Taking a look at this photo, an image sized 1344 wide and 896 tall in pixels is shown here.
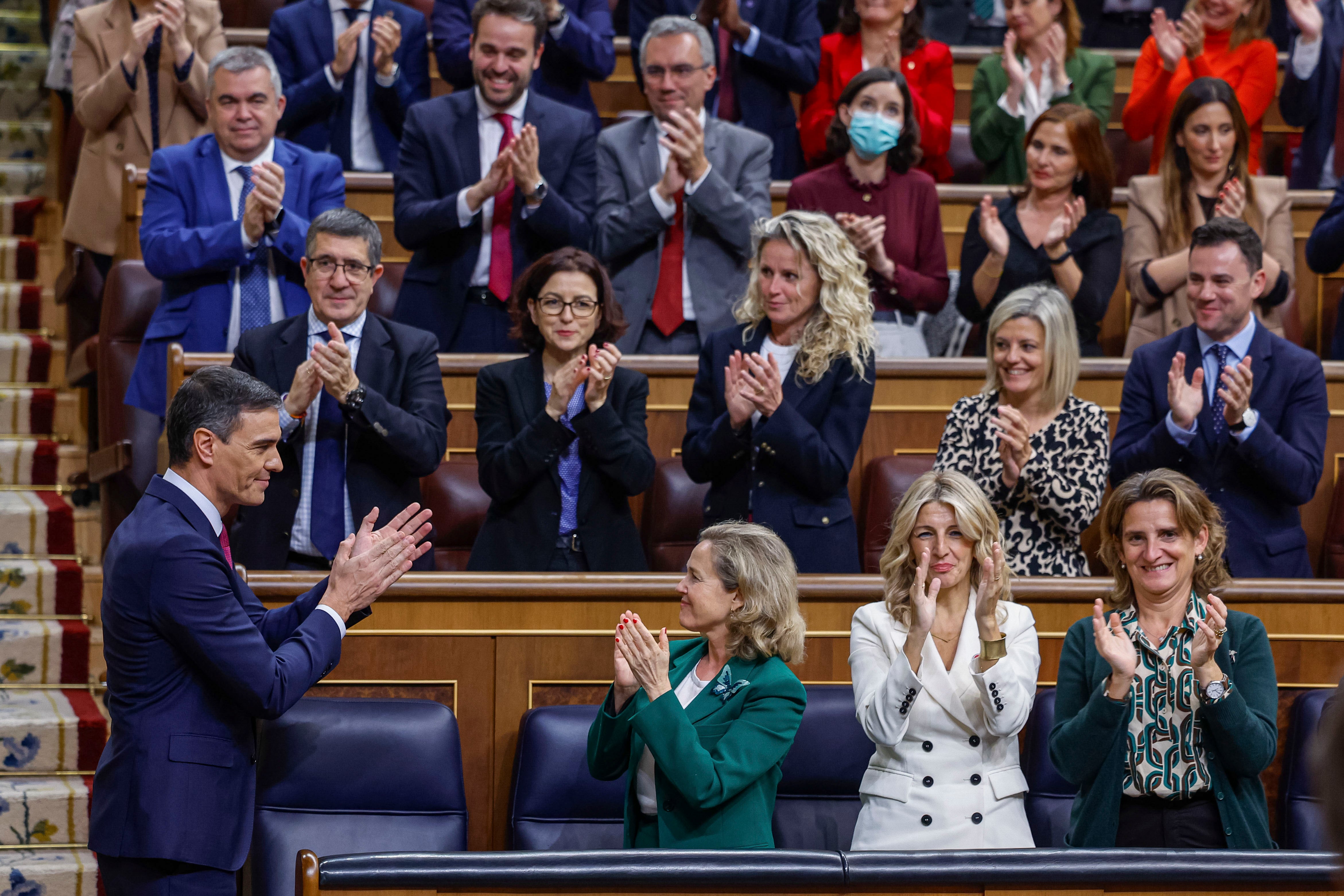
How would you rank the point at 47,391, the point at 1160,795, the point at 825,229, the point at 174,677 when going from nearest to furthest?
1. the point at 174,677
2. the point at 1160,795
3. the point at 825,229
4. the point at 47,391

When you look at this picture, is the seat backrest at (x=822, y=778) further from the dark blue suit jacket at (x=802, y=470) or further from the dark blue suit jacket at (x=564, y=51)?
the dark blue suit jacket at (x=564, y=51)

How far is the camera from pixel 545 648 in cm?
263

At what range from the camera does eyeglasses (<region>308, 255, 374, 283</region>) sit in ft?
9.38

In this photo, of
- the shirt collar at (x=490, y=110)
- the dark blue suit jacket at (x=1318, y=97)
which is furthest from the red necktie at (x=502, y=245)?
the dark blue suit jacket at (x=1318, y=97)

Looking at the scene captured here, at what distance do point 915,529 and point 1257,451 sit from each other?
89cm

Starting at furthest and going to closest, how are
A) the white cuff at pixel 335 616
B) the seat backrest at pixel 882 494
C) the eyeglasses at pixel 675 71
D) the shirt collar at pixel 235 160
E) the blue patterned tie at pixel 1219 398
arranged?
the eyeglasses at pixel 675 71 → the shirt collar at pixel 235 160 → the seat backrest at pixel 882 494 → the blue patterned tie at pixel 1219 398 → the white cuff at pixel 335 616

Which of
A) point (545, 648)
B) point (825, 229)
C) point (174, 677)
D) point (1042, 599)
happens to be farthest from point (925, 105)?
Result: point (174, 677)

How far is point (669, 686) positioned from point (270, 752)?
68cm

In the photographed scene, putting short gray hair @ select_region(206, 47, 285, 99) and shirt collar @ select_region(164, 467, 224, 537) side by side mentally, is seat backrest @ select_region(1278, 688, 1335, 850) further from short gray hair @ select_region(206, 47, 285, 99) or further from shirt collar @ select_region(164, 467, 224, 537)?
short gray hair @ select_region(206, 47, 285, 99)

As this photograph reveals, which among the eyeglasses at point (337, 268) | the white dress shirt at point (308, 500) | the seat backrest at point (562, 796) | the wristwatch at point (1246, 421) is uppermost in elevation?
the eyeglasses at point (337, 268)

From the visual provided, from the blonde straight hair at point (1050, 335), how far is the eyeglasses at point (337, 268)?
3.96 ft

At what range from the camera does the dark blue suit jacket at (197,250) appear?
3225mm

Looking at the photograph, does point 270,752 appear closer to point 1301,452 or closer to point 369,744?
point 369,744

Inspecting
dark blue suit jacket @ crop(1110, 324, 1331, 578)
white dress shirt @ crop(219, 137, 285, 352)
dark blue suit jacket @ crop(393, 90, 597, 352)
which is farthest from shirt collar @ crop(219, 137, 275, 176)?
dark blue suit jacket @ crop(1110, 324, 1331, 578)
